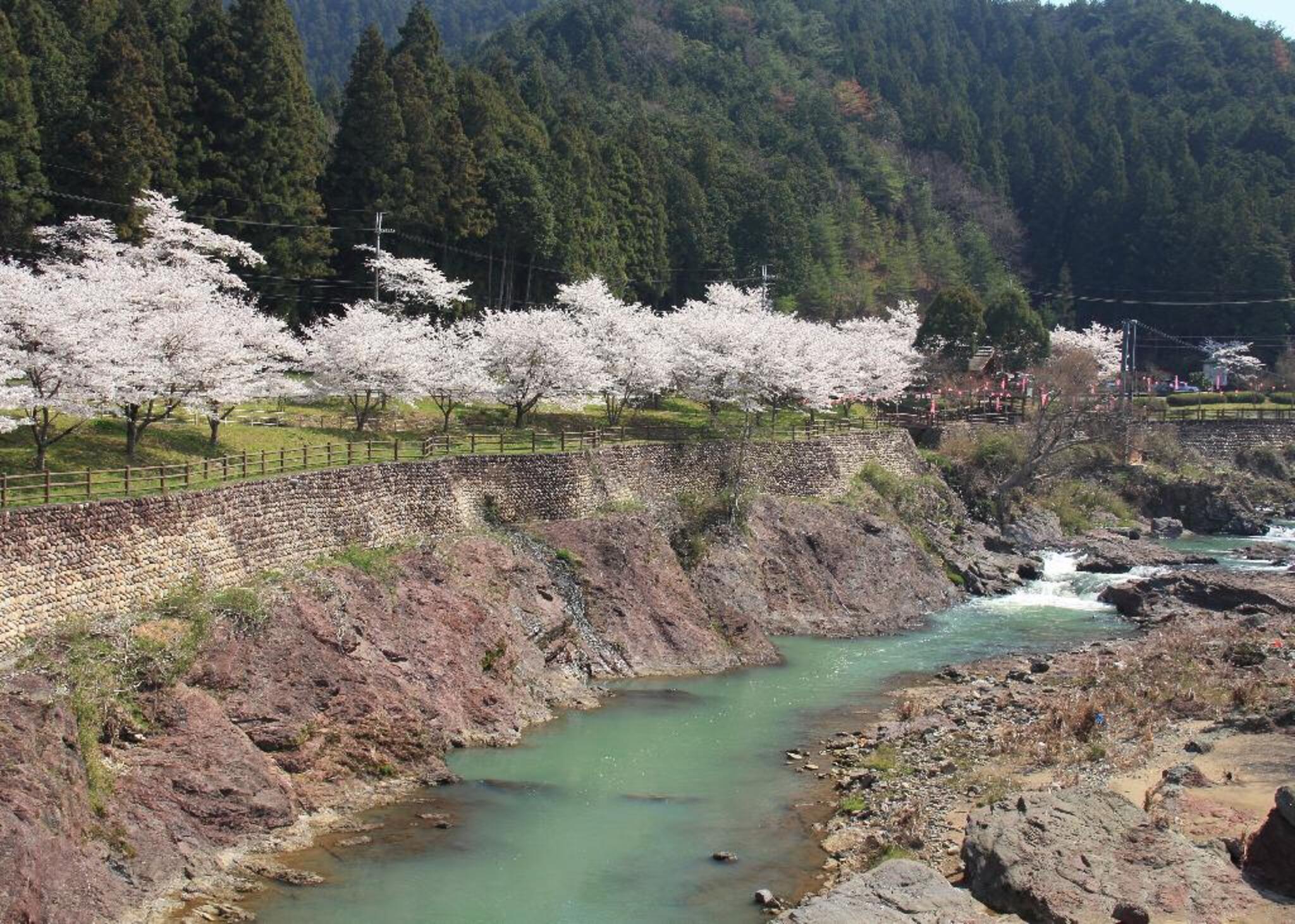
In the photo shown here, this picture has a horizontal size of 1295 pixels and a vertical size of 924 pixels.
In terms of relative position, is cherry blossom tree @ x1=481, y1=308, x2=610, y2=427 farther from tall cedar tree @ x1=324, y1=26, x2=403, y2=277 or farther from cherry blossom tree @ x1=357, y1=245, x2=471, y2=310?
tall cedar tree @ x1=324, y1=26, x2=403, y2=277

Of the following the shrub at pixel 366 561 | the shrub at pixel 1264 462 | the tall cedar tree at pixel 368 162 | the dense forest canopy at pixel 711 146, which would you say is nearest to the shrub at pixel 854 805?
the shrub at pixel 366 561

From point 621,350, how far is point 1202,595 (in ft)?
68.1

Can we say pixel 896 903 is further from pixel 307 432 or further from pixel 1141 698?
pixel 307 432

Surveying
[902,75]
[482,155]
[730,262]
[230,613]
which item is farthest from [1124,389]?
[902,75]

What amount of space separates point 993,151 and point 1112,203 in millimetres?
15033

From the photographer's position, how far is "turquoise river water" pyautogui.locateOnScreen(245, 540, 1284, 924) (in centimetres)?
2044

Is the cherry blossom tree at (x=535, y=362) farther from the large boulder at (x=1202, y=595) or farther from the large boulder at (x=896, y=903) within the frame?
the large boulder at (x=896, y=903)

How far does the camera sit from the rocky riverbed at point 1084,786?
19.3 meters

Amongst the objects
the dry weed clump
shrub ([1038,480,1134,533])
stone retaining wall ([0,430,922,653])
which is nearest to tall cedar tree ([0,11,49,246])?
stone retaining wall ([0,430,922,653])

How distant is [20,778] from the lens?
19172 millimetres

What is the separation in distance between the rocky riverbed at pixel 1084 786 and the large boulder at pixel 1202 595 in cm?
344

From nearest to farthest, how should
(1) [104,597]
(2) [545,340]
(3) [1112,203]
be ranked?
1. (1) [104,597]
2. (2) [545,340]
3. (3) [1112,203]

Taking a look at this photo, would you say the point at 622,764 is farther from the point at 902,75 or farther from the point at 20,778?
the point at 902,75

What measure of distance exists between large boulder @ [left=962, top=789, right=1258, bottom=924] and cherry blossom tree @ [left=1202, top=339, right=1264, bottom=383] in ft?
259
